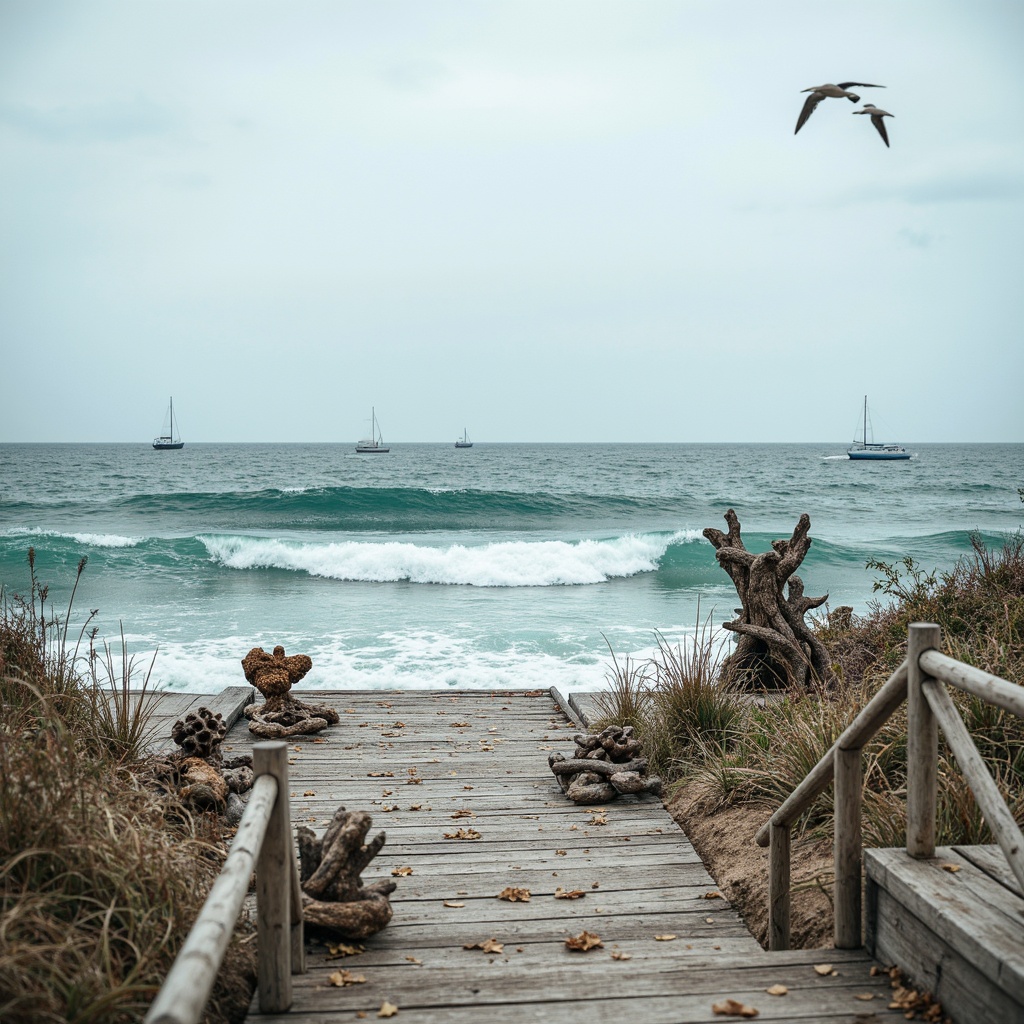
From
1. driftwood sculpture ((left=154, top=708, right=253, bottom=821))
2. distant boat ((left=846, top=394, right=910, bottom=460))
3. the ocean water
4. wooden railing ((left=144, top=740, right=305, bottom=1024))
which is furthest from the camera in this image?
distant boat ((left=846, top=394, right=910, bottom=460))

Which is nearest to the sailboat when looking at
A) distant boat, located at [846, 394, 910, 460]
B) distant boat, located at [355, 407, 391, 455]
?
distant boat, located at [355, 407, 391, 455]

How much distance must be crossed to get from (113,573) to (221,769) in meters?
16.5

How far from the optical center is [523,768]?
220 inches

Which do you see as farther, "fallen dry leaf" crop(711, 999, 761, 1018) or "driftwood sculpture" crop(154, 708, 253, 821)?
"driftwood sculpture" crop(154, 708, 253, 821)

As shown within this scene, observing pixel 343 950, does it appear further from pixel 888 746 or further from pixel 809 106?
pixel 809 106

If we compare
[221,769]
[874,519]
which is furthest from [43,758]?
[874,519]

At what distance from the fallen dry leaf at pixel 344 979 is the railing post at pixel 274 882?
12.8 inches

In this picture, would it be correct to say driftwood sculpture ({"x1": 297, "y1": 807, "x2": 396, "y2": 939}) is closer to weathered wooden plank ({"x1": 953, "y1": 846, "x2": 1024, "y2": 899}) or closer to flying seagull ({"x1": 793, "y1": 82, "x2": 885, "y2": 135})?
weathered wooden plank ({"x1": 953, "y1": 846, "x2": 1024, "y2": 899})

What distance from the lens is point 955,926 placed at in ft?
7.04

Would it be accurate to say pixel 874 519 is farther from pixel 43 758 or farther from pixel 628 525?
pixel 43 758

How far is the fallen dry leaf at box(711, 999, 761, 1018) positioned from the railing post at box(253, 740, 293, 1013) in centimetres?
127

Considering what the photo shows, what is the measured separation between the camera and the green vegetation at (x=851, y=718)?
10.7 feet

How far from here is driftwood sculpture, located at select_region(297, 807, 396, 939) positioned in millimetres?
2971

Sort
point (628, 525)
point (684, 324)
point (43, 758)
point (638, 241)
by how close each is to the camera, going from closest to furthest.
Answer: point (43, 758) → point (628, 525) → point (638, 241) → point (684, 324)
